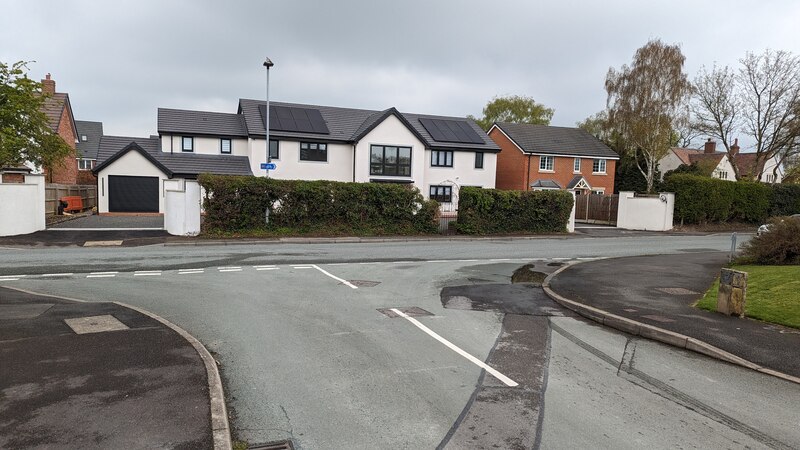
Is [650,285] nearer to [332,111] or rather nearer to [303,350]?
[303,350]

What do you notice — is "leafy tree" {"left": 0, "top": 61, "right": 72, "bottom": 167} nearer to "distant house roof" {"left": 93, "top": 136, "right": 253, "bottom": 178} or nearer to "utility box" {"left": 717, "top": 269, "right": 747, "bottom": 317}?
"distant house roof" {"left": 93, "top": 136, "right": 253, "bottom": 178}

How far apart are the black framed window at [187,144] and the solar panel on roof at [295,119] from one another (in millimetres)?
5244

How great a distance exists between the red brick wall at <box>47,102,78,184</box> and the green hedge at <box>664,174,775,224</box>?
41.3 m

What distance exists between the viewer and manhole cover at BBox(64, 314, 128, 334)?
7.05 metres

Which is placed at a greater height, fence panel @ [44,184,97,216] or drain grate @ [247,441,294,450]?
fence panel @ [44,184,97,216]

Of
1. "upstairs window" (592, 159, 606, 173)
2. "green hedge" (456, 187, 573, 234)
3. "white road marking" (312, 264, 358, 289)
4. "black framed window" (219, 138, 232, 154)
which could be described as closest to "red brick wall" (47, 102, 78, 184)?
"black framed window" (219, 138, 232, 154)

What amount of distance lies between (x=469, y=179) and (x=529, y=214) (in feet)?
44.9

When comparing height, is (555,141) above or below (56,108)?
below

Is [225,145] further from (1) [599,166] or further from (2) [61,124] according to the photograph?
(1) [599,166]

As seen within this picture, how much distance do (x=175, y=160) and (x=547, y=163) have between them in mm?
30103

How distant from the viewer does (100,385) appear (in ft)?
16.6

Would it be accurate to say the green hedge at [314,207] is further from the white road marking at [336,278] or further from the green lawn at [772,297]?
the green lawn at [772,297]

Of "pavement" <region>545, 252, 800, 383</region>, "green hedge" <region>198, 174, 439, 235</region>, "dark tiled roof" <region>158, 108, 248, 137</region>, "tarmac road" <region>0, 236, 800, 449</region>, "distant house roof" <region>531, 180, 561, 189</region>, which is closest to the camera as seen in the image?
"tarmac road" <region>0, 236, 800, 449</region>

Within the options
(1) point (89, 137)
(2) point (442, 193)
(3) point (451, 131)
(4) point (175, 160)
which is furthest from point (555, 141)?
(1) point (89, 137)
